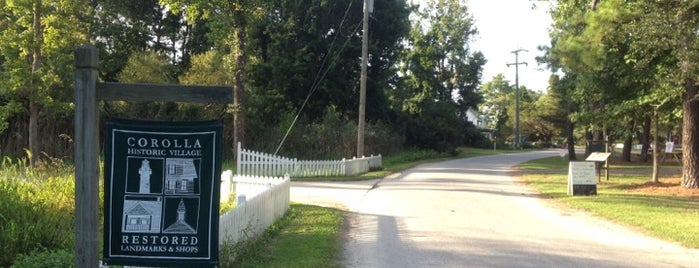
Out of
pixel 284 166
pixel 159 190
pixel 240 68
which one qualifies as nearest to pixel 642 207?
pixel 284 166

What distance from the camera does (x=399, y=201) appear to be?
47.6 ft

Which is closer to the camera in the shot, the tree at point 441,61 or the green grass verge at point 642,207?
the green grass verge at point 642,207

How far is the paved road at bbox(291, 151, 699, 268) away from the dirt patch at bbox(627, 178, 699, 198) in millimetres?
3872

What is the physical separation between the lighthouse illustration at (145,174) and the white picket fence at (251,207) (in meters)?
1.80

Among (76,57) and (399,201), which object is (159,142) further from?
(399,201)

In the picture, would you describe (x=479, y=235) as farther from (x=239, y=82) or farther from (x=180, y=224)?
(x=239, y=82)

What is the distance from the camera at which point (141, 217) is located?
5.10m

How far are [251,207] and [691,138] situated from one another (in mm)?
14799

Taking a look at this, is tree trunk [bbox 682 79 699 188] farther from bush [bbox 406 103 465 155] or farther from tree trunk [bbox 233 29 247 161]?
bush [bbox 406 103 465 155]

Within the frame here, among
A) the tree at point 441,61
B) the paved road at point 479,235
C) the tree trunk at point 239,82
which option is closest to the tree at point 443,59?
the tree at point 441,61

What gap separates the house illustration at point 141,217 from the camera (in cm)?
509

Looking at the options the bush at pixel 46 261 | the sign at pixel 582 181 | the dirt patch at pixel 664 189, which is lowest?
the bush at pixel 46 261

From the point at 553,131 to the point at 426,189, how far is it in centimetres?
7384

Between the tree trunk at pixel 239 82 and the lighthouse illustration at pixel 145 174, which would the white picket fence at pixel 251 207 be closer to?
the lighthouse illustration at pixel 145 174
